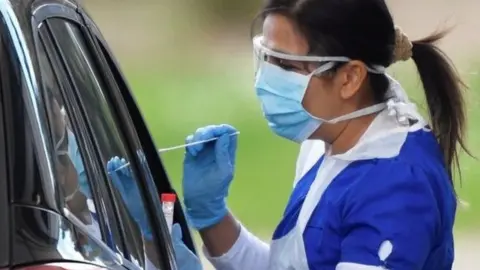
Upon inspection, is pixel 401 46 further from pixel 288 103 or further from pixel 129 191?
pixel 129 191

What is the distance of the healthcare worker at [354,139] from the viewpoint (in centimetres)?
236

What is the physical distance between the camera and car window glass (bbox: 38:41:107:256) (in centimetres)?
152

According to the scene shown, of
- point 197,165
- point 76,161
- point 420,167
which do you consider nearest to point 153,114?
point 197,165

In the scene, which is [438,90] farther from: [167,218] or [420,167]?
[167,218]

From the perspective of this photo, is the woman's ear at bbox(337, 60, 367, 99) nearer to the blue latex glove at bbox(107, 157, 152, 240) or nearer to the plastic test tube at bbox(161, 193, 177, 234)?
the plastic test tube at bbox(161, 193, 177, 234)

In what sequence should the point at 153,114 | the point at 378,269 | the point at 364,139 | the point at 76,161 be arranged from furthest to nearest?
the point at 153,114 < the point at 364,139 < the point at 378,269 < the point at 76,161

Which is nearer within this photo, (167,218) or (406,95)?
(167,218)

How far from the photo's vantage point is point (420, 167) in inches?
95.7

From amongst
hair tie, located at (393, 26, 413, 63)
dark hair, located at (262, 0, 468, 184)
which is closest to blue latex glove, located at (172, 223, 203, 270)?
dark hair, located at (262, 0, 468, 184)

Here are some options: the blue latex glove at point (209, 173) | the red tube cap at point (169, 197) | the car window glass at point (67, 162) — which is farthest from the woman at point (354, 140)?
the car window glass at point (67, 162)

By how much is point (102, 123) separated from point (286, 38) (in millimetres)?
595

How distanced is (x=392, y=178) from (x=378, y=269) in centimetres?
20

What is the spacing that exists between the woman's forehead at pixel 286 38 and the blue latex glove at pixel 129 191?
0.53 metres

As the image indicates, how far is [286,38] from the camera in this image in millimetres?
2553
